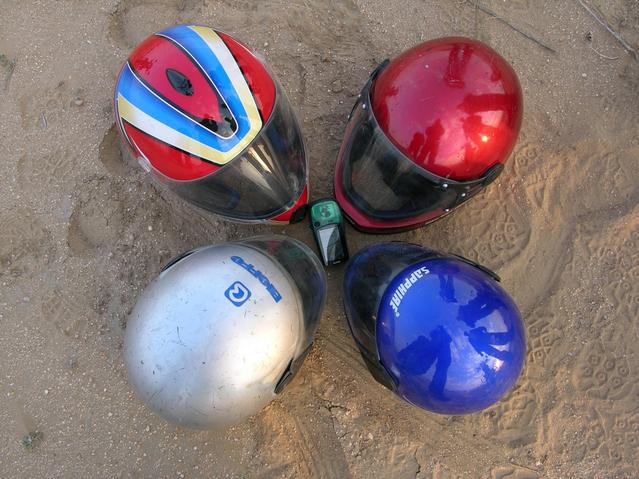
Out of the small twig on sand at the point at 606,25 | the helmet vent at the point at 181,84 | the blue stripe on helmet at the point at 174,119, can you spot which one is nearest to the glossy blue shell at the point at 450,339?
the blue stripe on helmet at the point at 174,119

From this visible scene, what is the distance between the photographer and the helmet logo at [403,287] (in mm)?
2567

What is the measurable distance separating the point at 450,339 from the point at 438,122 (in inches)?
47.4

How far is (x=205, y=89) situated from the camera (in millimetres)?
2697

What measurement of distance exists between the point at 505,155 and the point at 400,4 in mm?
1725

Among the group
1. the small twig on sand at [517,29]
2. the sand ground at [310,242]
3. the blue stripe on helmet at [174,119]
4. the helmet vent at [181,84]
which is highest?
the small twig on sand at [517,29]

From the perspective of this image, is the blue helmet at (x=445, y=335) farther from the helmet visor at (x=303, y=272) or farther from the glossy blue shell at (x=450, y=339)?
the helmet visor at (x=303, y=272)

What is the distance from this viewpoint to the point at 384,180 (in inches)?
117

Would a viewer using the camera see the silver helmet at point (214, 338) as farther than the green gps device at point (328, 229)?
No

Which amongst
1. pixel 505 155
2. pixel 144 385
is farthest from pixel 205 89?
pixel 505 155

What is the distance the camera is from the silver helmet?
226cm

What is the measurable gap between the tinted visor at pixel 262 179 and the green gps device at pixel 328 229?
0.79ft

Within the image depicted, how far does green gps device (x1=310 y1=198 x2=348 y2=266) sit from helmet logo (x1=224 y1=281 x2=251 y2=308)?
1092 millimetres

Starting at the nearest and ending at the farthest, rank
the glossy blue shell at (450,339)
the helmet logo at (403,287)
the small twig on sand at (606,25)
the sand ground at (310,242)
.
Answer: the glossy blue shell at (450,339), the helmet logo at (403,287), the sand ground at (310,242), the small twig on sand at (606,25)

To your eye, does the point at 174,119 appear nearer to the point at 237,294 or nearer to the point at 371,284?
the point at 237,294
